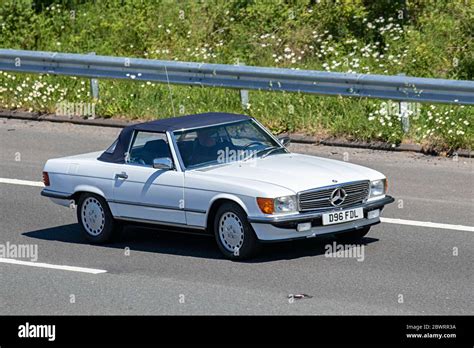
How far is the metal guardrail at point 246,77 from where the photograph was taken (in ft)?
58.9

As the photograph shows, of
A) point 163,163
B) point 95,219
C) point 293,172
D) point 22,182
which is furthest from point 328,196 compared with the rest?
point 22,182

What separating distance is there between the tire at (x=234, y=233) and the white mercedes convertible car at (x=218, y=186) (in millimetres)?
10

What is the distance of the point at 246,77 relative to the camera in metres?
19.9

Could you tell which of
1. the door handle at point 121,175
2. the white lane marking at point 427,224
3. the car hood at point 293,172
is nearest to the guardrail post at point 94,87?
the door handle at point 121,175

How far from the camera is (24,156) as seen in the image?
1886 cm

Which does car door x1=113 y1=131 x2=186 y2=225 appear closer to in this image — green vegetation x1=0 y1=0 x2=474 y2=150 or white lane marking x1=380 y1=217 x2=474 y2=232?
white lane marking x1=380 y1=217 x2=474 y2=232

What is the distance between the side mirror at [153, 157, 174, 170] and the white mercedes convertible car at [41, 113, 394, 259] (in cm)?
1

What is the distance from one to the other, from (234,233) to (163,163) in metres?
1.23

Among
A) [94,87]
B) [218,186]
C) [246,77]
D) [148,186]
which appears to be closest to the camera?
[218,186]

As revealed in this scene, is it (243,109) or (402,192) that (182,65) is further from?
(402,192)

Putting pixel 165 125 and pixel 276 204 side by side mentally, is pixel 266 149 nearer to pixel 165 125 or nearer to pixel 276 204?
pixel 165 125

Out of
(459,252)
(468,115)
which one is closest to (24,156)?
(468,115)

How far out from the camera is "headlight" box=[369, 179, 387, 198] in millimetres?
12789

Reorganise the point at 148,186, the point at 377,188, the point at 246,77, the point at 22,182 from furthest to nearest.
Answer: the point at 246,77, the point at 22,182, the point at 148,186, the point at 377,188
